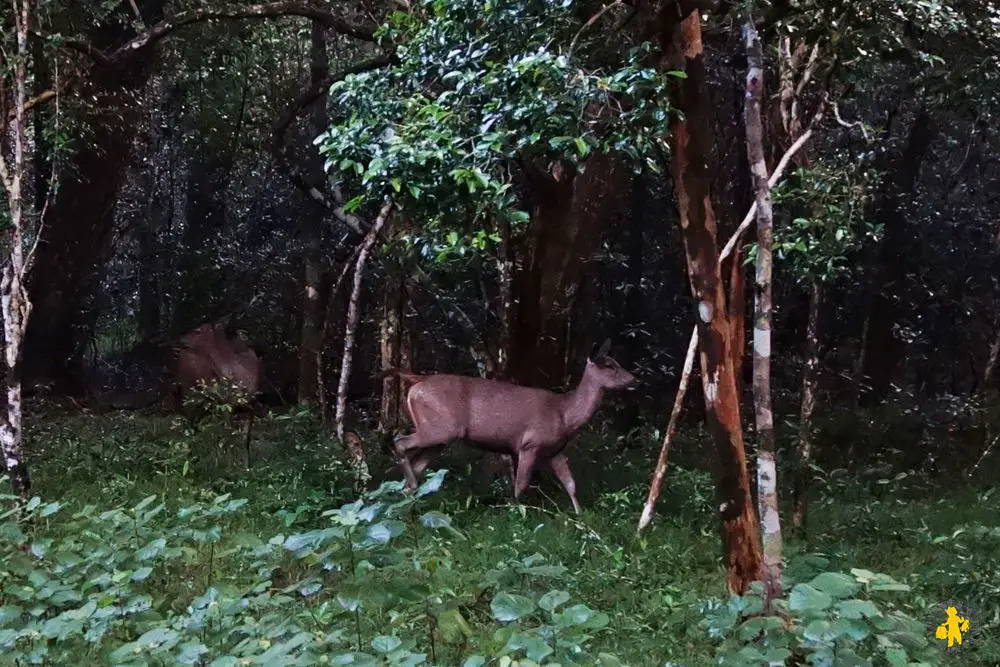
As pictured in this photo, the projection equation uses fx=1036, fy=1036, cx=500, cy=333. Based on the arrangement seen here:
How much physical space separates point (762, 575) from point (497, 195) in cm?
236

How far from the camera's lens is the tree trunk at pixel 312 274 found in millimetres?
13982

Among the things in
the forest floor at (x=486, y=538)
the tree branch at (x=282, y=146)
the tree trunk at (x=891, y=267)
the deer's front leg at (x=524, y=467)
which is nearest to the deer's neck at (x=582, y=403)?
the deer's front leg at (x=524, y=467)

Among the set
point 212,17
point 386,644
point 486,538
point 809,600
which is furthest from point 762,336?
point 212,17

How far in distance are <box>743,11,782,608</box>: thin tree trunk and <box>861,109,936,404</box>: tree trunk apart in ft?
27.3

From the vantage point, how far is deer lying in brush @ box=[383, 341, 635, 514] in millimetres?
8711

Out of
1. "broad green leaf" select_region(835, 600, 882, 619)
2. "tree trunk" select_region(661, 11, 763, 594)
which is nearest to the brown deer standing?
"tree trunk" select_region(661, 11, 763, 594)

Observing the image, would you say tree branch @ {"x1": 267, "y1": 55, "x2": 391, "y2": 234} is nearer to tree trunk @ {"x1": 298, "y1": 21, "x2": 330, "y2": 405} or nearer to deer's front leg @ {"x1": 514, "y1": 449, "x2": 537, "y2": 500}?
tree trunk @ {"x1": 298, "y1": 21, "x2": 330, "y2": 405}

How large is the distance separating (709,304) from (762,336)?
39cm

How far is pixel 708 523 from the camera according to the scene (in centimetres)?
806

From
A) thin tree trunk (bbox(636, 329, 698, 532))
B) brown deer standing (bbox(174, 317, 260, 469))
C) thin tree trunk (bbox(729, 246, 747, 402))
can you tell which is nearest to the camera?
thin tree trunk (bbox(729, 246, 747, 402))

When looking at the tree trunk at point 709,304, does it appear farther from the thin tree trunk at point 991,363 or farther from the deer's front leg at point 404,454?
the thin tree trunk at point 991,363

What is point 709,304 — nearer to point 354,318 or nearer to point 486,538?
point 486,538

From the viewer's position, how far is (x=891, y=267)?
14.2 metres

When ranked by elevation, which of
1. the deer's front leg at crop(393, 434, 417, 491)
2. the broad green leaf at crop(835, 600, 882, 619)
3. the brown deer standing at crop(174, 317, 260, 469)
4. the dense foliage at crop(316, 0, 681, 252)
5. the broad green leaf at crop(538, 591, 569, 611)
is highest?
the dense foliage at crop(316, 0, 681, 252)
